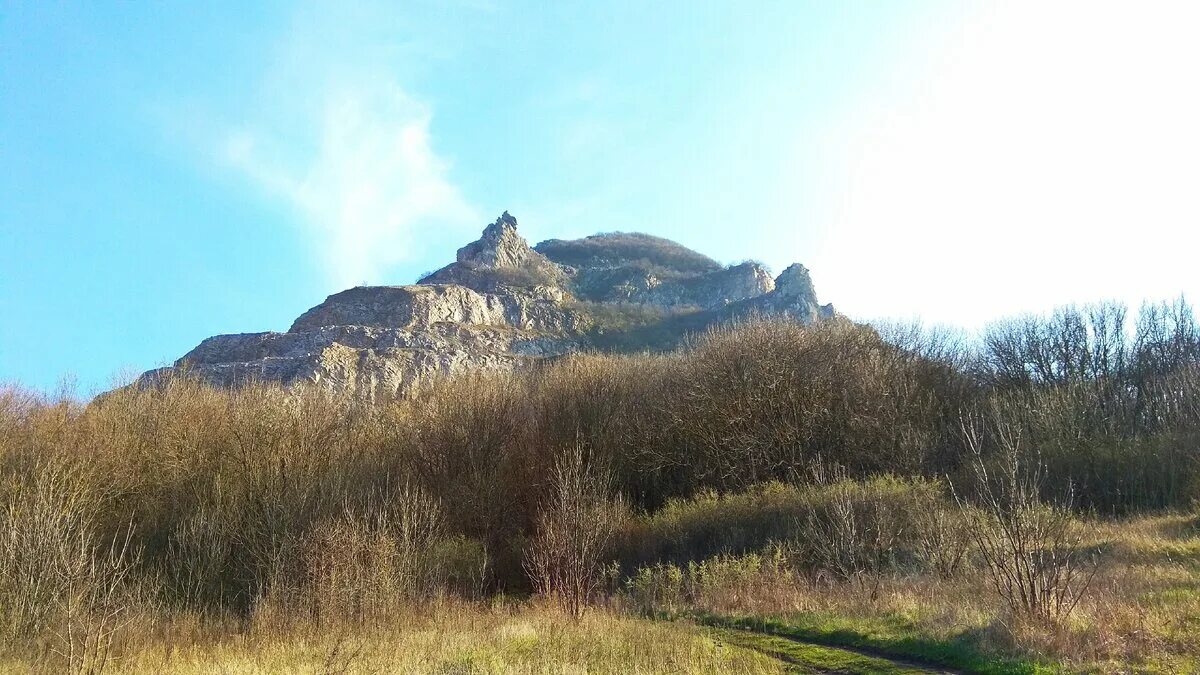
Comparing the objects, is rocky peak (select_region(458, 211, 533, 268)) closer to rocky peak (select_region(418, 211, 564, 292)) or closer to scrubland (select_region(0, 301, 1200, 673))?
rocky peak (select_region(418, 211, 564, 292))

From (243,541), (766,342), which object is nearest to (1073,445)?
(766,342)

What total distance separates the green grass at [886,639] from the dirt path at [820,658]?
1.20 ft

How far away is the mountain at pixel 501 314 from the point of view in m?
66.6

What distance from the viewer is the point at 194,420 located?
24500mm

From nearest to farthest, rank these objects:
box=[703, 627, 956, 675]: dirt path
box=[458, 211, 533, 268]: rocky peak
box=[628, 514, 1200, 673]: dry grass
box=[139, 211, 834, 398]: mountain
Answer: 1. box=[628, 514, 1200, 673]: dry grass
2. box=[703, 627, 956, 675]: dirt path
3. box=[139, 211, 834, 398]: mountain
4. box=[458, 211, 533, 268]: rocky peak

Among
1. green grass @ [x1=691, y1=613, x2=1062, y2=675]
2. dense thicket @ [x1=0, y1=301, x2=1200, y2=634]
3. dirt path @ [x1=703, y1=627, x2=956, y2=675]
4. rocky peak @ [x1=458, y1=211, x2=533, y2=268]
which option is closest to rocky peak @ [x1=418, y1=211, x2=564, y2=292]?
rocky peak @ [x1=458, y1=211, x2=533, y2=268]

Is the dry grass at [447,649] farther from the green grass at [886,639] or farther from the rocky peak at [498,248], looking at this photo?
the rocky peak at [498,248]

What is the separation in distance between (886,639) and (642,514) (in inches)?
823

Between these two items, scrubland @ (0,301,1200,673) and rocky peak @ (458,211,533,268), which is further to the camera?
rocky peak @ (458,211,533,268)

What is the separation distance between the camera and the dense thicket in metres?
19.9

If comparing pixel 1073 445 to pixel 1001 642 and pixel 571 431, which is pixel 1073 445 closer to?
pixel 571 431

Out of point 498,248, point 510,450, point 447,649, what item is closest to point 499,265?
point 498,248

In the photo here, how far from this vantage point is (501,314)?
357 feet

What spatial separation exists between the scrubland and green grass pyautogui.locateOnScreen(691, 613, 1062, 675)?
8 centimetres
